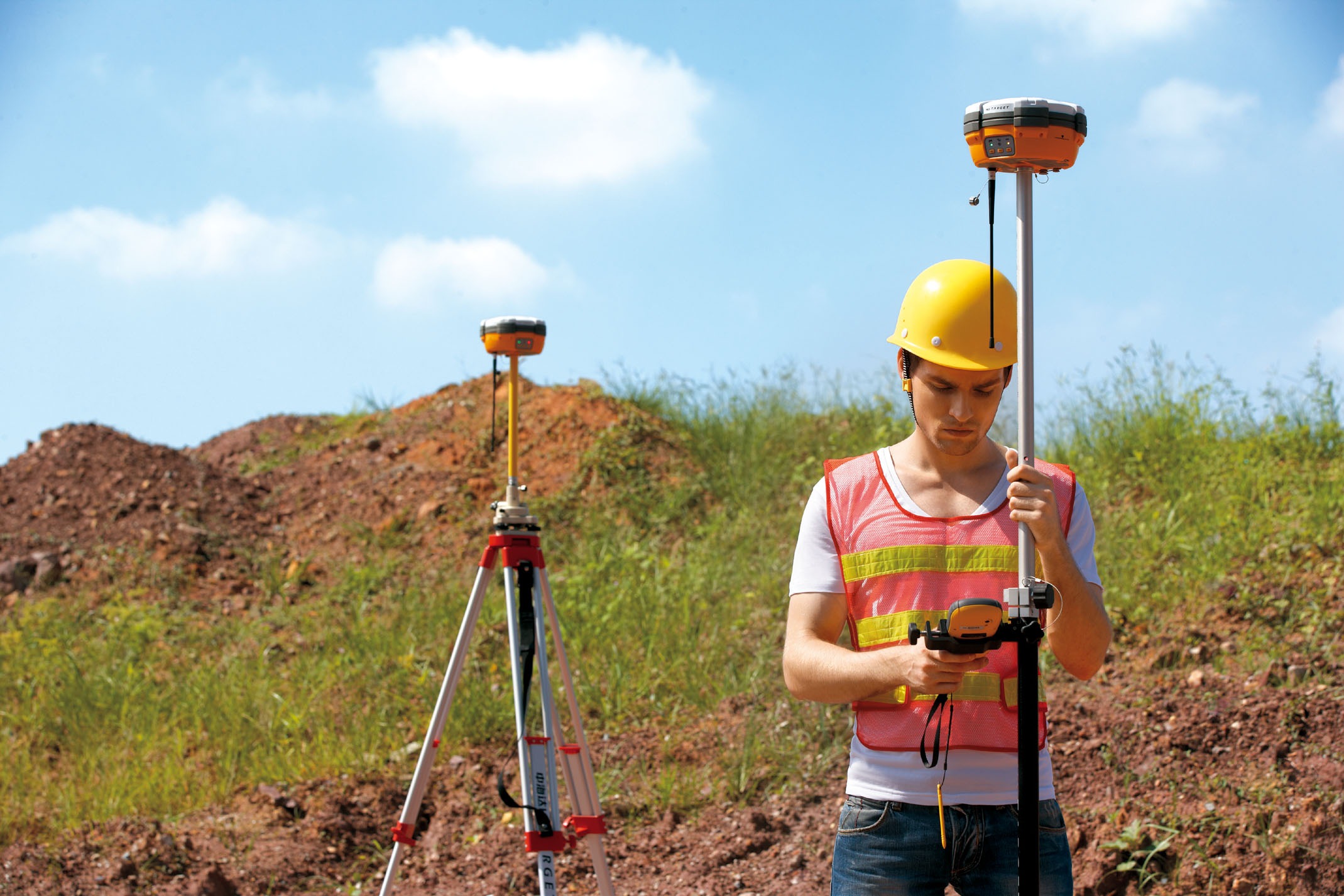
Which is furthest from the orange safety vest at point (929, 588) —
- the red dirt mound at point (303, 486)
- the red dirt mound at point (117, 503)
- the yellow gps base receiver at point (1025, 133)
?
the red dirt mound at point (117, 503)

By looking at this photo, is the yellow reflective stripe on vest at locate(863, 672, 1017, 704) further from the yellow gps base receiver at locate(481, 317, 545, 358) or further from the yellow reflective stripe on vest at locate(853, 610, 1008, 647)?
the yellow gps base receiver at locate(481, 317, 545, 358)

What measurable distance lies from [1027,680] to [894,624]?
0.23m

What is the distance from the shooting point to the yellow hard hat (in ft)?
5.97

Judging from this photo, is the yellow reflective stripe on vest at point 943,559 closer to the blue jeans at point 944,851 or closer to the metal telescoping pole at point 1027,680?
the metal telescoping pole at point 1027,680

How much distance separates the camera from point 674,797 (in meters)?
4.46

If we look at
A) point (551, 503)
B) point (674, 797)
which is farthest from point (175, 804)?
point (551, 503)

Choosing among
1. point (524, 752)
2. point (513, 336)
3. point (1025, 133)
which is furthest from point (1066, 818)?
point (1025, 133)

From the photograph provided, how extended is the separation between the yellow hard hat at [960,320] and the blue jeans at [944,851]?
2.42ft

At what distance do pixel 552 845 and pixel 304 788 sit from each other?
2.54 m

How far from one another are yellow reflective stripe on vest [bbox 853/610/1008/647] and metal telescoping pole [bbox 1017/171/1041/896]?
0.11 meters

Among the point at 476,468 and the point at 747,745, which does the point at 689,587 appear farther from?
the point at 476,468

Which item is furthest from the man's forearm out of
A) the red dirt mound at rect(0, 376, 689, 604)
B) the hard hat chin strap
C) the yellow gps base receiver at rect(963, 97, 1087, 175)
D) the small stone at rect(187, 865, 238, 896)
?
the red dirt mound at rect(0, 376, 689, 604)

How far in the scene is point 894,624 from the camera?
6.03ft

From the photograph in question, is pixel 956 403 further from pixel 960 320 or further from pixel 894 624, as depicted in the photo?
pixel 894 624
